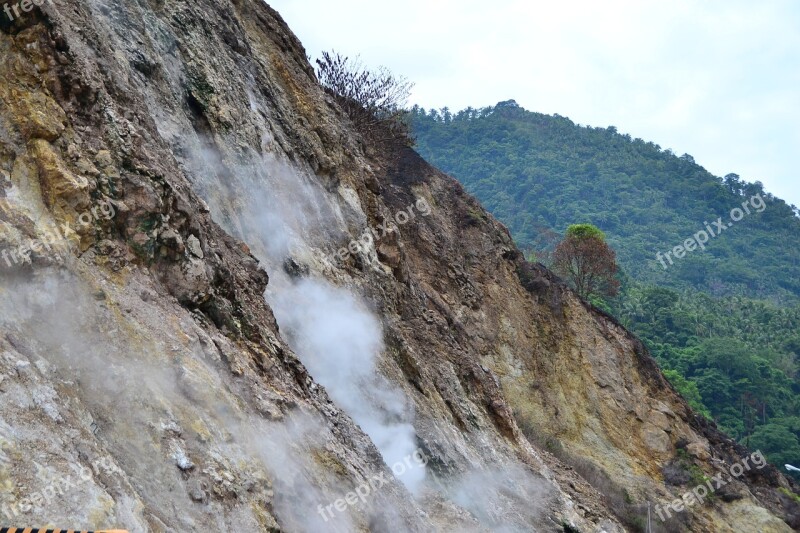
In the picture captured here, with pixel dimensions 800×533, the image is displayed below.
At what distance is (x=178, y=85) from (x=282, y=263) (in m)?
3.38

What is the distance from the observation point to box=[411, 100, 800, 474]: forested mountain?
47844 millimetres

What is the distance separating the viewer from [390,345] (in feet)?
43.7

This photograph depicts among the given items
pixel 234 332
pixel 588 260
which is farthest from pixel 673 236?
pixel 234 332

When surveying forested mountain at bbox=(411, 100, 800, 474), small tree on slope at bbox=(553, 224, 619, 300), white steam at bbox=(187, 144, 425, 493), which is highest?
forested mountain at bbox=(411, 100, 800, 474)

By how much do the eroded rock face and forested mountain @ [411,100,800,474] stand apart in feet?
82.5

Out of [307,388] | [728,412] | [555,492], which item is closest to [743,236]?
[728,412]

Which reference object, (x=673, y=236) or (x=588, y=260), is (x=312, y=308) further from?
(x=673, y=236)

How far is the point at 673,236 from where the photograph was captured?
92.5 m

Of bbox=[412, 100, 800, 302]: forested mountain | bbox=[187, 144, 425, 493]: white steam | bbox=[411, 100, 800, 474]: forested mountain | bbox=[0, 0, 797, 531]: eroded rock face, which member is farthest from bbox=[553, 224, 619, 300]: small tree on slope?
bbox=[412, 100, 800, 302]: forested mountain

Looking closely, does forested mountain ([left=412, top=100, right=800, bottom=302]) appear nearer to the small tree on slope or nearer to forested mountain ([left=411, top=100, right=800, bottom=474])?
forested mountain ([left=411, top=100, right=800, bottom=474])

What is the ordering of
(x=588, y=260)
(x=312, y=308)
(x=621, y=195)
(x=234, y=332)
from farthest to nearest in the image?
1. (x=621, y=195)
2. (x=588, y=260)
3. (x=312, y=308)
4. (x=234, y=332)

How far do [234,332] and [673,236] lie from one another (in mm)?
92110

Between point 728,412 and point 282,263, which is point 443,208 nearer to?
point 282,263

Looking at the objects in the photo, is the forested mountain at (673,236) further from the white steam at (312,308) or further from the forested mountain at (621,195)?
the white steam at (312,308)
